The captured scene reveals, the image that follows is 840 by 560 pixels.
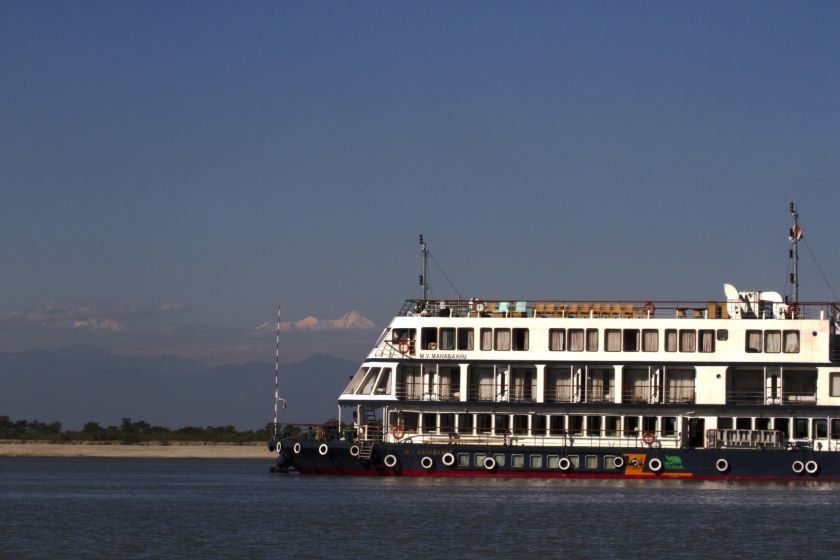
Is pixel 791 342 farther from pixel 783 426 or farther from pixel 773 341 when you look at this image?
pixel 783 426

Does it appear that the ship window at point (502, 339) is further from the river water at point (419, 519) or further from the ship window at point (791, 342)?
the ship window at point (791, 342)

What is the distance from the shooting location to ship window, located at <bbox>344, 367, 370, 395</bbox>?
61.0 metres

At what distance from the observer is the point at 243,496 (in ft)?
181

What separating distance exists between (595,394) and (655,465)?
3.88 m

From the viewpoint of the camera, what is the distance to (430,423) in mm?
60562

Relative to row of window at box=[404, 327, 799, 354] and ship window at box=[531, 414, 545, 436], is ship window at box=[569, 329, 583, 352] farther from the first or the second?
ship window at box=[531, 414, 545, 436]

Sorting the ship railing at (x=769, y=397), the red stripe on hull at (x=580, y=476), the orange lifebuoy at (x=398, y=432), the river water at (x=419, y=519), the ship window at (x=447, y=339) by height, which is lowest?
the river water at (x=419, y=519)

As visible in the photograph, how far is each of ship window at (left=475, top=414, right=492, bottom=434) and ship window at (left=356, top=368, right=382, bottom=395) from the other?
14.9ft

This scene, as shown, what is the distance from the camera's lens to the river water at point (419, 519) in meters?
39.2

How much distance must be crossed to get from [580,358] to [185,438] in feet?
202

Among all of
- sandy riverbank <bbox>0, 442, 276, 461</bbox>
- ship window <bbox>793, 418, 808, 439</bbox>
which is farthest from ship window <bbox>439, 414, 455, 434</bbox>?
sandy riverbank <bbox>0, 442, 276, 461</bbox>

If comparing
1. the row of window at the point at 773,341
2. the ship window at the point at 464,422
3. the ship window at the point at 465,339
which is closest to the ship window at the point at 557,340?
the ship window at the point at 465,339

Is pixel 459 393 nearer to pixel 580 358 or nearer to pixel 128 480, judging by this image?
pixel 580 358

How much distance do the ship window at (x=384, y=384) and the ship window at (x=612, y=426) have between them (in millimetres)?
8942
